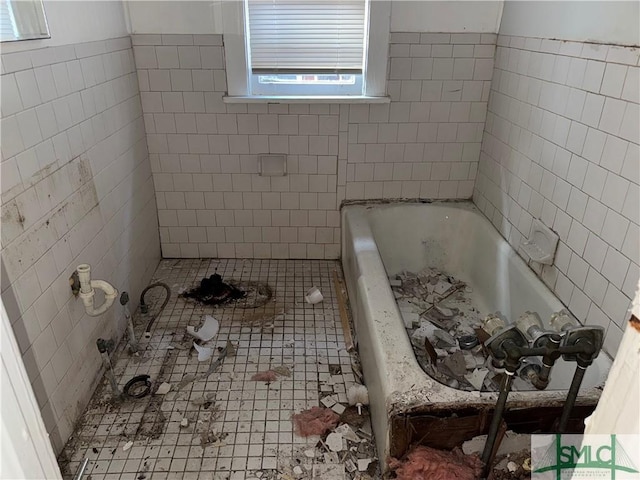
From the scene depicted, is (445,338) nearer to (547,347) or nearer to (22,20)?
(547,347)

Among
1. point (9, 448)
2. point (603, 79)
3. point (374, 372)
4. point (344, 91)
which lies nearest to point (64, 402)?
point (374, 372)

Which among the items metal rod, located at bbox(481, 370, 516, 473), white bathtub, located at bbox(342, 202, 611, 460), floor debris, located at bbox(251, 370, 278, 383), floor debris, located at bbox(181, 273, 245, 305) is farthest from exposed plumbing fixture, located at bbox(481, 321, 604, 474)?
floor debris, located at bbox(181, 273, 245, 305)

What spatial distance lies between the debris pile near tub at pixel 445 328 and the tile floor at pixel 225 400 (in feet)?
1.30

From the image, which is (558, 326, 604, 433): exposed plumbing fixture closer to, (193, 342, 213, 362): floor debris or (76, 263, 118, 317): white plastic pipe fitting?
(193, 342, 213, 362): floor debris

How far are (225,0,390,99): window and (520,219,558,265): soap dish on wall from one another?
3.89 feet

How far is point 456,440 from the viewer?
1572mm

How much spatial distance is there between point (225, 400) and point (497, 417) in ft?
3.90

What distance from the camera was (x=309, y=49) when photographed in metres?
2.67

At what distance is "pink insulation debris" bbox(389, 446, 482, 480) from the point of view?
4.89ft

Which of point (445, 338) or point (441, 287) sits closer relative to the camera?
point (445, 338)

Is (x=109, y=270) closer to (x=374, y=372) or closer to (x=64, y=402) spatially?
(x=64, y=402)

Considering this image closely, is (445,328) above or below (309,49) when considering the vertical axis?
below

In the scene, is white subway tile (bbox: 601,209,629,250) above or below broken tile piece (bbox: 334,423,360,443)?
above

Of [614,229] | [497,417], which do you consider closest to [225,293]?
[497,417]
